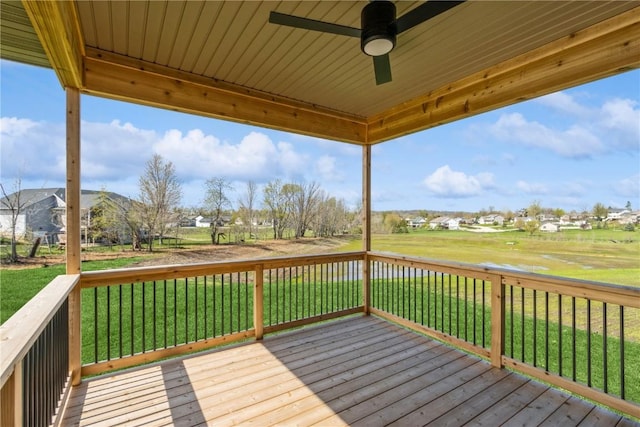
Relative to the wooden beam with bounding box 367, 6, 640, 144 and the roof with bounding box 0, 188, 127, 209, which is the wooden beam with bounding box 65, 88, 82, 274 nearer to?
the roof with bounding box 0, 188, 127, 209

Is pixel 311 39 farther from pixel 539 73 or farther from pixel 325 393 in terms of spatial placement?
pixel 325 393

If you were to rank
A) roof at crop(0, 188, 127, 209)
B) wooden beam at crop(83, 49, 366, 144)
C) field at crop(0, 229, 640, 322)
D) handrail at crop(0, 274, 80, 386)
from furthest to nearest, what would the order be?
wooden beam at crop(83, 49, 366, 144)
field at crop(0, 229, 640, 322)
roof at crop(0, 188, 127, 209)
handrail at crop(0, 274, 80, 386)

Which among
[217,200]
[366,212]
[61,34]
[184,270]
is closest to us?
[61,34]

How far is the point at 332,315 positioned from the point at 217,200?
2.27 meters

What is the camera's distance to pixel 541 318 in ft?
11.1

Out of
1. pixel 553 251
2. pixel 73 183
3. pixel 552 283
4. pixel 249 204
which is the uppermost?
pixel 73 183

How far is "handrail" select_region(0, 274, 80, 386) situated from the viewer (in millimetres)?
1015

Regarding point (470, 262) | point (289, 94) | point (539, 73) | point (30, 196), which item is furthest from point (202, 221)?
point (539, 73)

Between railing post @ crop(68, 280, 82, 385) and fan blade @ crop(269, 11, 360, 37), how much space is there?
266 centimetres

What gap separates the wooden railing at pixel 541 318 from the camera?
233 cm

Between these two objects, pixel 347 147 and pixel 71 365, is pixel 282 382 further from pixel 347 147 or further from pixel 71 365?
pixel 347 147

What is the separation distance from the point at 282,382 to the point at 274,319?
1422mm

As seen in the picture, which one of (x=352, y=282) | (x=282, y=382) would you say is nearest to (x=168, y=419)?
(x=282, y=382)

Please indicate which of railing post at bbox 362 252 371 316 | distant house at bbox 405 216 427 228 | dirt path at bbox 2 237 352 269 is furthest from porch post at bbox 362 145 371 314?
distant house at bbox 405 216 427 228
